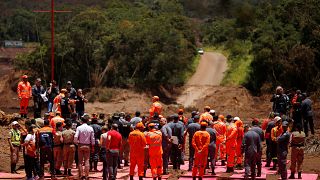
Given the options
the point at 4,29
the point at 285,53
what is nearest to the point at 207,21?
the point at 4,29

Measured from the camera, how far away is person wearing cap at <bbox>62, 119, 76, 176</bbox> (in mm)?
19312

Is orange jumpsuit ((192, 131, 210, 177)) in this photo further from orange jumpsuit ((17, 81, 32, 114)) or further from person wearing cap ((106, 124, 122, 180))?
orange jumpsuit ((17, 81, 32, 114))

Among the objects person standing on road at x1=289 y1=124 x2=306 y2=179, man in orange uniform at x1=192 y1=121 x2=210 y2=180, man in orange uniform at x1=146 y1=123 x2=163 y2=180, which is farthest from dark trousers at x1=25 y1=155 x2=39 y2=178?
person standing on road at x1=289 y1=124 x2=306 y2=179

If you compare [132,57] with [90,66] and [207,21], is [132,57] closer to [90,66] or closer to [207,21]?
[90,66]

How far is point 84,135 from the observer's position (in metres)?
18.8

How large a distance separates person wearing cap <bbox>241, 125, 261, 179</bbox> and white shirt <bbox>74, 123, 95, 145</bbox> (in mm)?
4642

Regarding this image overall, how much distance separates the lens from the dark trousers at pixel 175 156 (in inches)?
819

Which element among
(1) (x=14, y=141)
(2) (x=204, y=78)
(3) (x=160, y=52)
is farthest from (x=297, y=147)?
(2) (x=204, y=78)

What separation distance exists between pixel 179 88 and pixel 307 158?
25.7 meters

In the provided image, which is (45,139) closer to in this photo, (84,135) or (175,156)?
(84,135)

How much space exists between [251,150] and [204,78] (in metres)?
35.1

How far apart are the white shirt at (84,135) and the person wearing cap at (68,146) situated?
1.60 feet

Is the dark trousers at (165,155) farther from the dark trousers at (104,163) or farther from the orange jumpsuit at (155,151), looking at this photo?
the dark trousers at (104,163)

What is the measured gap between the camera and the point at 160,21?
48781mm
